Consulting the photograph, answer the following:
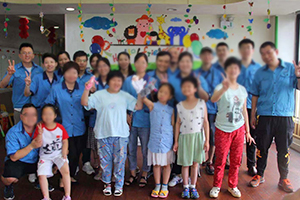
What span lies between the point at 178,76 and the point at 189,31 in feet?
1.35

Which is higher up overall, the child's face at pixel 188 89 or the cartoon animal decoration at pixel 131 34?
the cartoon animal decoration at pixel 131 34

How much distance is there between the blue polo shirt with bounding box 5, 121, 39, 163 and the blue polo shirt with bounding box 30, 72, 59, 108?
0.41m

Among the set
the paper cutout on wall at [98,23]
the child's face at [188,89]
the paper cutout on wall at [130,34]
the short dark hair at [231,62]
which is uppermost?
the paper cutout on wall at [98,23]

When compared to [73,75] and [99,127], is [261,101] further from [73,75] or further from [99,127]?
[73,75]

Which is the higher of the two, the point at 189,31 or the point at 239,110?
the point at 189,31

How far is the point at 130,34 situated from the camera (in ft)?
8.51

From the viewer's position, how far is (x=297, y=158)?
3.68m

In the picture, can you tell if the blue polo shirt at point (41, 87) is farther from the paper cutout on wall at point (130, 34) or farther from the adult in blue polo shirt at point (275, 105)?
the adult in blue polo shirt at point (275, 105)

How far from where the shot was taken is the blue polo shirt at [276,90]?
7.34 ft

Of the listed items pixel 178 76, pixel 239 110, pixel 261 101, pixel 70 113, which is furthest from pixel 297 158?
pixel 70 113

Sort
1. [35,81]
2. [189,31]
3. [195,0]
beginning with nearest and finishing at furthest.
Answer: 1. [189,31]
2. [35,81]
3. [195,0]

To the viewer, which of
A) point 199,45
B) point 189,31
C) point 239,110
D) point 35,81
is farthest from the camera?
point 35,81

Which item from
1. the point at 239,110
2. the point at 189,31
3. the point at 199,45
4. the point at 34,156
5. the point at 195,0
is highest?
the point at 195,0

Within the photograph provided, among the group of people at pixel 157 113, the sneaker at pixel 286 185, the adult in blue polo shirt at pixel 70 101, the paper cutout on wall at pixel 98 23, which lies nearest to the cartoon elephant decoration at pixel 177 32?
the group of people at pixel 157 113
